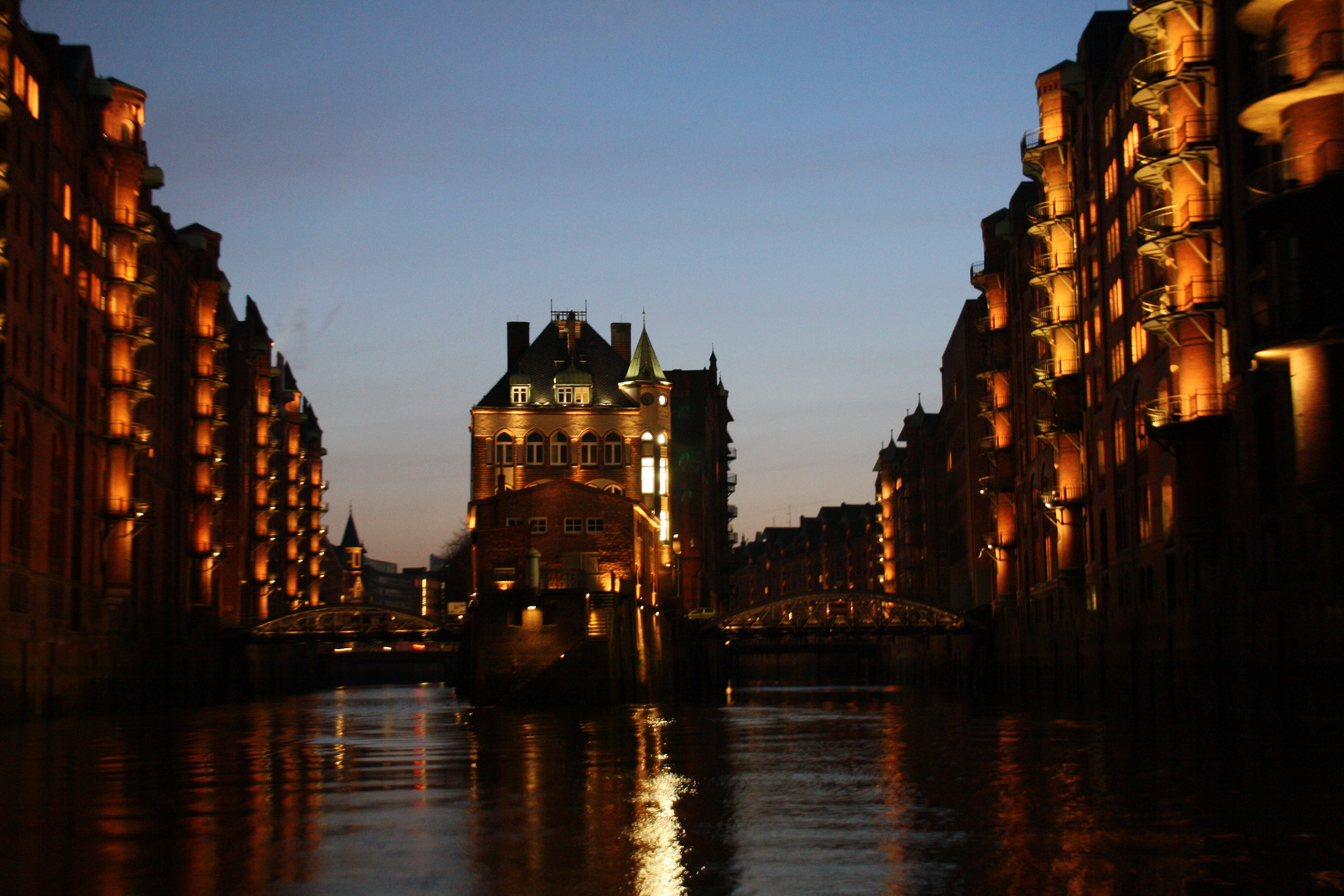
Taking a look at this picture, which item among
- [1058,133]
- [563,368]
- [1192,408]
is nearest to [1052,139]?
[1058,133]

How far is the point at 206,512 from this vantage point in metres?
102

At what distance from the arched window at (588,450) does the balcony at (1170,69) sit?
6626 cm

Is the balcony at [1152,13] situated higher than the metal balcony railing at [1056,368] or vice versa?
the balcony at [1152,13]

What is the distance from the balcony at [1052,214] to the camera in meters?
78.1

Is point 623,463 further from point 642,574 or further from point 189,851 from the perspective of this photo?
point 189,851

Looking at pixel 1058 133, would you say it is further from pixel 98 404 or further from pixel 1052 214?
pixel 98 404

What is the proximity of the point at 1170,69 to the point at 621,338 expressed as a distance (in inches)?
3122

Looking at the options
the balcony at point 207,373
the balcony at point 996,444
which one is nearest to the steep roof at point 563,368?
the balcony at point 207,373

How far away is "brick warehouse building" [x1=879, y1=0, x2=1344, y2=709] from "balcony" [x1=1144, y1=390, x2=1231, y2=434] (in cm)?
8

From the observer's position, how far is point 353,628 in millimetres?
104875

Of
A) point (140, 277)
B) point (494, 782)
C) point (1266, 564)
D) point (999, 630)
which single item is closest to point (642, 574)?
point (999, 630)

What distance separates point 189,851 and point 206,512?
3370 inches

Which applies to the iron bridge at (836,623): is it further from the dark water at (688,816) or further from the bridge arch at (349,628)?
the dark water at (688,816)

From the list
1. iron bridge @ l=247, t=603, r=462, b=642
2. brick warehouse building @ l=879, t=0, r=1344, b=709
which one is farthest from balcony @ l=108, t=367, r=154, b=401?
brick warehouse building @ l=879, t=0, r=1344, b=709
